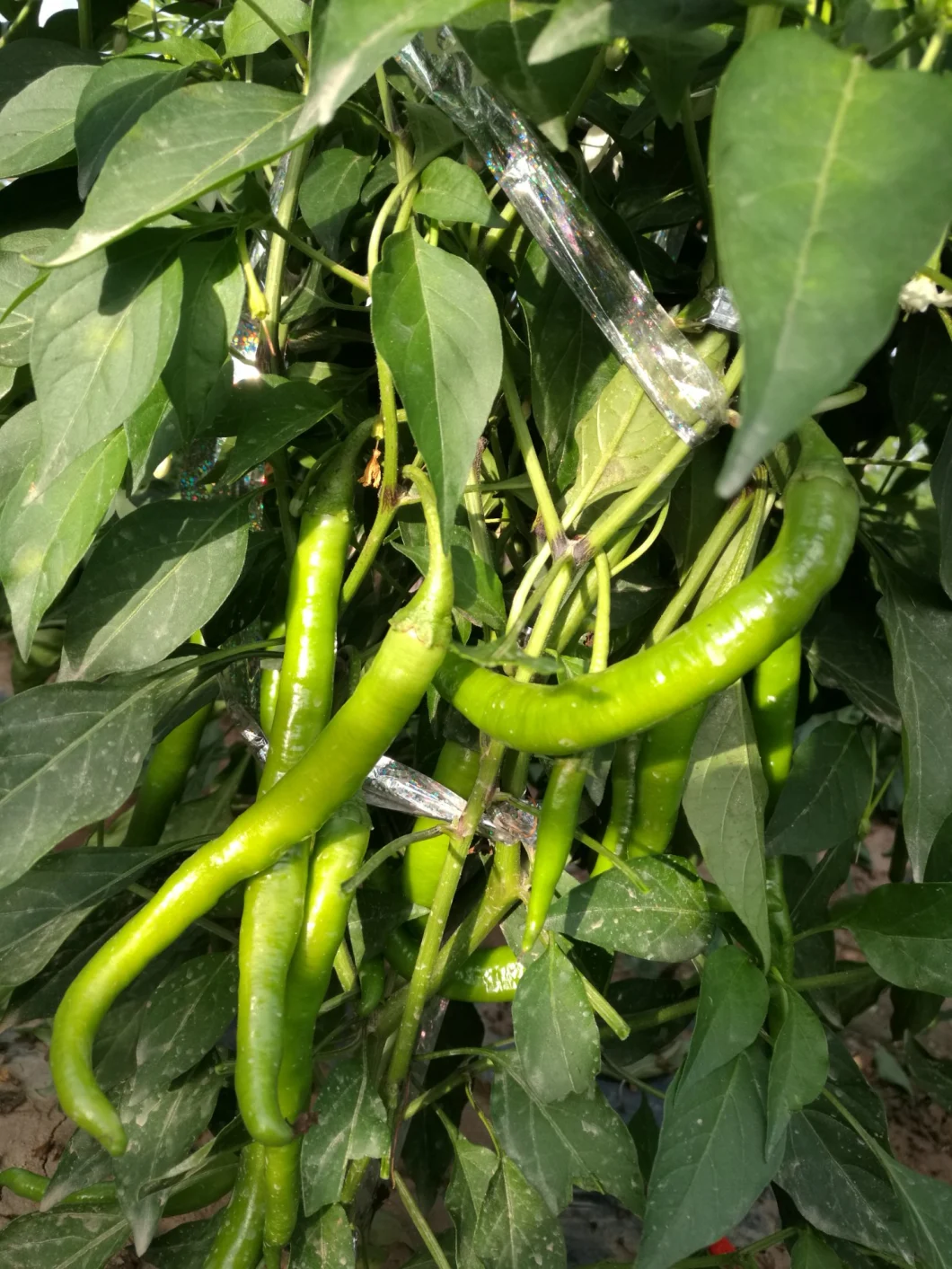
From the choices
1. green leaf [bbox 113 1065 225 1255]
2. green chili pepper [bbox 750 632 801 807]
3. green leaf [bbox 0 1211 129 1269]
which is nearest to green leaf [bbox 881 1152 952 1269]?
green chili pepper [bbox 750 632 801 807]

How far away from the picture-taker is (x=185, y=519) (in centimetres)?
60

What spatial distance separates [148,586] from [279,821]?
169 mm

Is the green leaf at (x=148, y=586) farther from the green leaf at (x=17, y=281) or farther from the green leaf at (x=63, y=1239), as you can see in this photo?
the green leaf at (x=63, y=1239)

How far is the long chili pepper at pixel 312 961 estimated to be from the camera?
0.58 meters

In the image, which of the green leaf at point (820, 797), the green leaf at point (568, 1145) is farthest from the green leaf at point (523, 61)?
the green leaf at point (568, 1145)

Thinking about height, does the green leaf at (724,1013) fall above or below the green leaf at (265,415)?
below

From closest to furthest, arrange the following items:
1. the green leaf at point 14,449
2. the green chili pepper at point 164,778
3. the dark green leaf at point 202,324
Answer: the dark green leaf at point 202,324, the green leaf at point 14,449, the green chili pepper at point 164,778

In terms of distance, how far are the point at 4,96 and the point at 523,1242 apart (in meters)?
0.90

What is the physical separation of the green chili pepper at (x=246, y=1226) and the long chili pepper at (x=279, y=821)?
0.18m

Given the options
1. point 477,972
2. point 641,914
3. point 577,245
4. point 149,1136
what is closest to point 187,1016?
point 149,1136

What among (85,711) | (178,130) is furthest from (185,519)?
(178,130)

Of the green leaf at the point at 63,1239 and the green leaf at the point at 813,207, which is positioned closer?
the green leaf at the point at 813,207

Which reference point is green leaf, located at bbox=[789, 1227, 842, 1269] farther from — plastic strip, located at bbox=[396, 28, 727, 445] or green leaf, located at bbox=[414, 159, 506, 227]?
green leaf, located at bbox=[414, 159, 506, 227]

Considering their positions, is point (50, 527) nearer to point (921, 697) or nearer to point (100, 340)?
Answer: point (100, 340)
